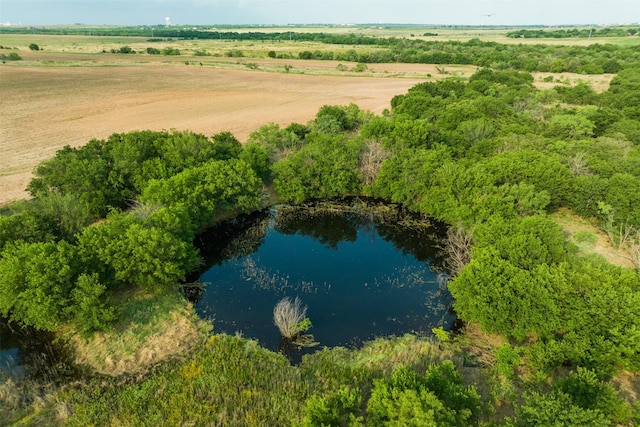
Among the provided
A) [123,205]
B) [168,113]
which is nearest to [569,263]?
[123,205]

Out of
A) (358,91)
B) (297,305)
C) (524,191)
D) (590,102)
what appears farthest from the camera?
(358,91)

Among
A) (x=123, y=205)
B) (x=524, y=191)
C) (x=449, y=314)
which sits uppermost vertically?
(x=524, y=191)

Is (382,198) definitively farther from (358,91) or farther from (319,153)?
(358,91)

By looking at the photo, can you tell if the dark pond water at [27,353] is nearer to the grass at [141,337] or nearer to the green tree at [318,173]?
the grass at [141,337]

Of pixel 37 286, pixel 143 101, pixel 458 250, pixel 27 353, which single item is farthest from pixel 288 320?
pixel 143 101

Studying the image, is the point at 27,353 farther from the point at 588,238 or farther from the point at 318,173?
Answer: the point at 588,238

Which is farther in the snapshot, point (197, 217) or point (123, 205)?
point (123, 205)

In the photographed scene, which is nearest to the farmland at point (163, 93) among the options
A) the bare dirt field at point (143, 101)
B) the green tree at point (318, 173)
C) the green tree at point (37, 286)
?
the bare dirt field at point (143, 101)
